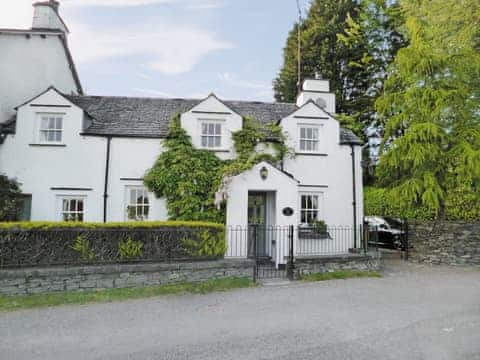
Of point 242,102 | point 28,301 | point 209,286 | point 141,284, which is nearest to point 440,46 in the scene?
point 242,102

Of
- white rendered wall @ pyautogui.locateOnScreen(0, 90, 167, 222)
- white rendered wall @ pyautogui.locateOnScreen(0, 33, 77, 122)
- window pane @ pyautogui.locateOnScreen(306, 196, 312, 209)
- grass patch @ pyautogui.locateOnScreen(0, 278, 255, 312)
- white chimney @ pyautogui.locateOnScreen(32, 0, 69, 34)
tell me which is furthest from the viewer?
white chimney @ pyautogui.locateOnScreen(32, 0, 69, 34)

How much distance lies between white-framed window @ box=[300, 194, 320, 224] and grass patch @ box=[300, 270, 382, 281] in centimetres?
279

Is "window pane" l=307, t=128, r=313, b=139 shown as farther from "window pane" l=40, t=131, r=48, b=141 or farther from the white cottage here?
"window pane" l=40, t=131, r=48, b=141

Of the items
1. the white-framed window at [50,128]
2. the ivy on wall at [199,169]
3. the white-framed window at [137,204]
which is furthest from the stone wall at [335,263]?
the white-framed window at [50,128]

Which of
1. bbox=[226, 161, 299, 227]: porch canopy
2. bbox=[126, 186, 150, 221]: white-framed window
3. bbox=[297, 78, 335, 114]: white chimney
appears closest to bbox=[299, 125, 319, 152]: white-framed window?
bbox=[226, 161, 299, 227]: porch canopy

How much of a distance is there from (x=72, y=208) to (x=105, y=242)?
15.3 ft

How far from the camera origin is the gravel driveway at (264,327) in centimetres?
494

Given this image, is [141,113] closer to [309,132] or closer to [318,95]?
[309,132]

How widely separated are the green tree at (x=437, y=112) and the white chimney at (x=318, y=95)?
8.31 feet

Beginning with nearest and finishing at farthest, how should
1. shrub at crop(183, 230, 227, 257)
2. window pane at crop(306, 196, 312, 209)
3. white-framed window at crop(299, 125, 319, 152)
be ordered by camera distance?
shrub at crop(183, 230, 227, 257)
window pane at crop(306, 196, 312, 209)
white-framed window at crop(299, 125, 319, 152)

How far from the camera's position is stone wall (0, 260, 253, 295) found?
320 inches

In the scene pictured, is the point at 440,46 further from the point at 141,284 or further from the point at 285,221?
the point at 141,284

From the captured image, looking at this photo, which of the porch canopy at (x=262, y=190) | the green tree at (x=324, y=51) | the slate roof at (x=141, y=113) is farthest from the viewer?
the green tree at (x=324, y=51)

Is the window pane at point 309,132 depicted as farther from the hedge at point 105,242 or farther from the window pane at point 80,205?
the window pane at point 80,205
